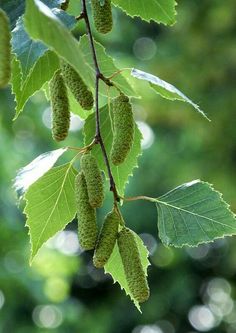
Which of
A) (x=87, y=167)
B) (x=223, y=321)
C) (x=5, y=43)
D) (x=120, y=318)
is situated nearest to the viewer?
(x=5, y=43)

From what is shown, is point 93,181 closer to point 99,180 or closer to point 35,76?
point 99,180

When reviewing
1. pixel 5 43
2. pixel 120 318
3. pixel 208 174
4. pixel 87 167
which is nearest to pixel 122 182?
pixel 87 167

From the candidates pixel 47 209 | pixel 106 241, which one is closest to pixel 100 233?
pixel 106 241

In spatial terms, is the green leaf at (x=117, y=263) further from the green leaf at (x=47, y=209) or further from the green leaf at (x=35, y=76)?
the green leaf at (x=35, y=76)

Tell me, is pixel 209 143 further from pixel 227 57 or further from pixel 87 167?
pixel 87 167

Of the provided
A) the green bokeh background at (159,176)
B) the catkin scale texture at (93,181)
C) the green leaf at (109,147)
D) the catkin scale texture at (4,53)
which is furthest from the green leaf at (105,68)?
the green bokeh background at (159,176)

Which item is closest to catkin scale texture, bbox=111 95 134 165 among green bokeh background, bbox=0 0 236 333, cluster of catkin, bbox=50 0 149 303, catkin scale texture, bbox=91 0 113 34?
cluster of catkin, bbox=50 0 149 303

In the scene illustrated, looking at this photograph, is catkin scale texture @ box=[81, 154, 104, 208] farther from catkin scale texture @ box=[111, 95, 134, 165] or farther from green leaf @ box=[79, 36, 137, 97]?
green leaf @ box=[79, 36, 137, 97]
